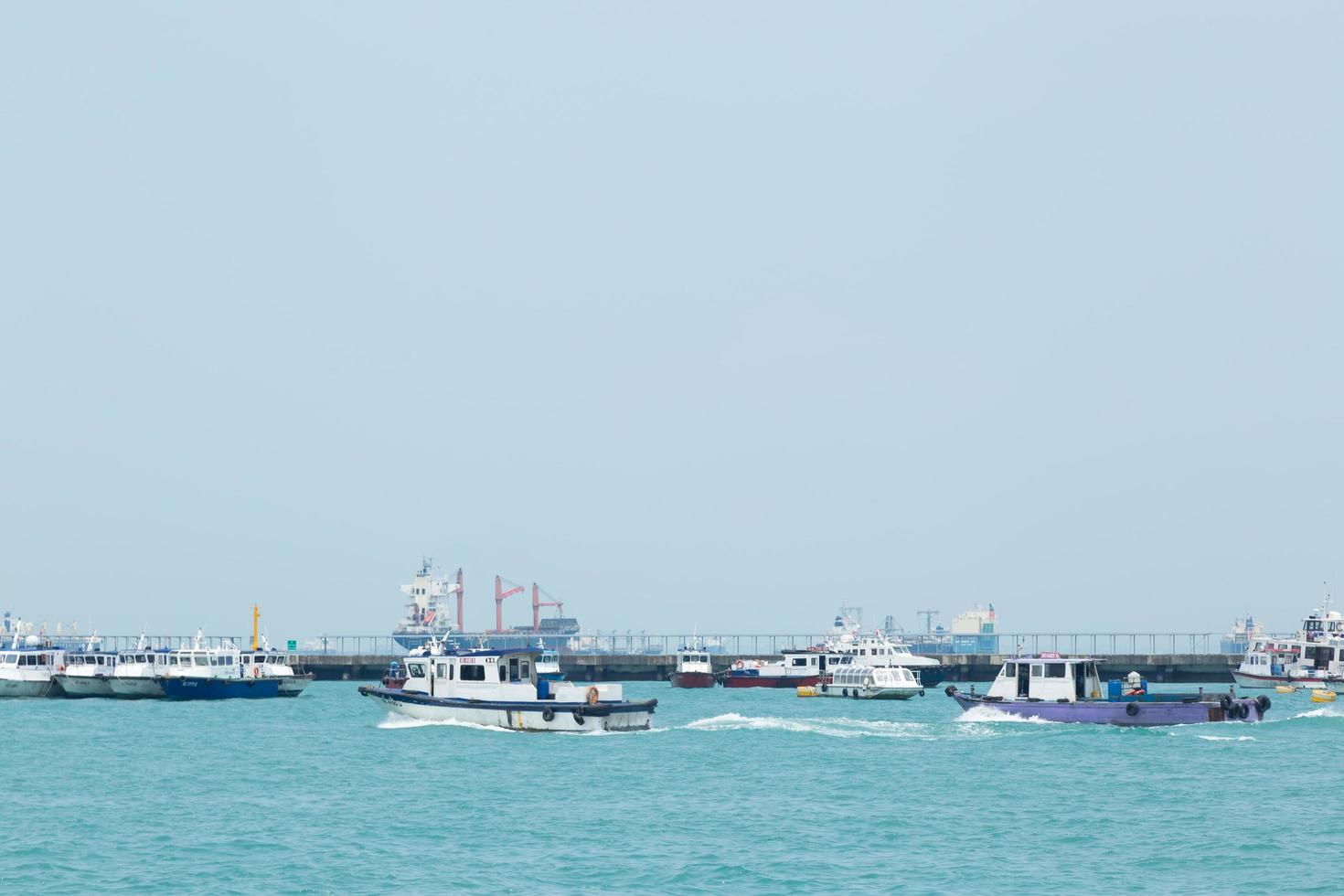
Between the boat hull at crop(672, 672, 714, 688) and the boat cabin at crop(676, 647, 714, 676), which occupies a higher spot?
the boat cabin at crop(676, 647, 714, 676)

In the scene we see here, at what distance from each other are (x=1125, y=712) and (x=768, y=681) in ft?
194

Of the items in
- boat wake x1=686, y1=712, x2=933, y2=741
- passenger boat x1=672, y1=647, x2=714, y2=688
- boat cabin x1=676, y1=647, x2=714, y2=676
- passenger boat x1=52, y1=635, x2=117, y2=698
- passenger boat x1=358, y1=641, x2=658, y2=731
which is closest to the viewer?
passenger boat x1=358, y1=641, x2=658, y2=731

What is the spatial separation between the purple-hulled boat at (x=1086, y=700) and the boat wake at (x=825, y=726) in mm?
4463

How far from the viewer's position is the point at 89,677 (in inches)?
4422

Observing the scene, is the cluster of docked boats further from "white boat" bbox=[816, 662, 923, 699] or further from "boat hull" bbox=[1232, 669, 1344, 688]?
"boat hull" bbox=[1232, 669, 1344, 688]

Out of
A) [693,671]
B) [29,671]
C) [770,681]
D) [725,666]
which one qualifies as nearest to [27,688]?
[29,671]

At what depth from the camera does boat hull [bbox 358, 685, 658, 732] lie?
236ft

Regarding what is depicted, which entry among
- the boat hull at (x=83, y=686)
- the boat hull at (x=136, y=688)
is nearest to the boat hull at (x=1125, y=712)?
the boat hull at (x=136, y=688)

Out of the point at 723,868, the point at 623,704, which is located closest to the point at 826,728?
the point at 623,704

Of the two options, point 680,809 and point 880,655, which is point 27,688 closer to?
point 880,655

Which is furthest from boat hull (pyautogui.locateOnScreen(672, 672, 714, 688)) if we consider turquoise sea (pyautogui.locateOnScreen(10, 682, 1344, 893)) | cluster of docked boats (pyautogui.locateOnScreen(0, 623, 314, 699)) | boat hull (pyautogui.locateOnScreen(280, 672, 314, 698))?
turquoise sea (pyautogui.locateOnScreen(10, 682, 1344, 893))

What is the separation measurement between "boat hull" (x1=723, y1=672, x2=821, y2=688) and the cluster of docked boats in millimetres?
34868

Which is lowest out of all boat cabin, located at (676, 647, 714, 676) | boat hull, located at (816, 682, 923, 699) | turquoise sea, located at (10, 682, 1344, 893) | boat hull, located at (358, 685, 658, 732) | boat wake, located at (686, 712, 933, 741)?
turquoise sea, located at (10, 682, 1344, 893)

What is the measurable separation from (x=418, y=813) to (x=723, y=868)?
12478mm
